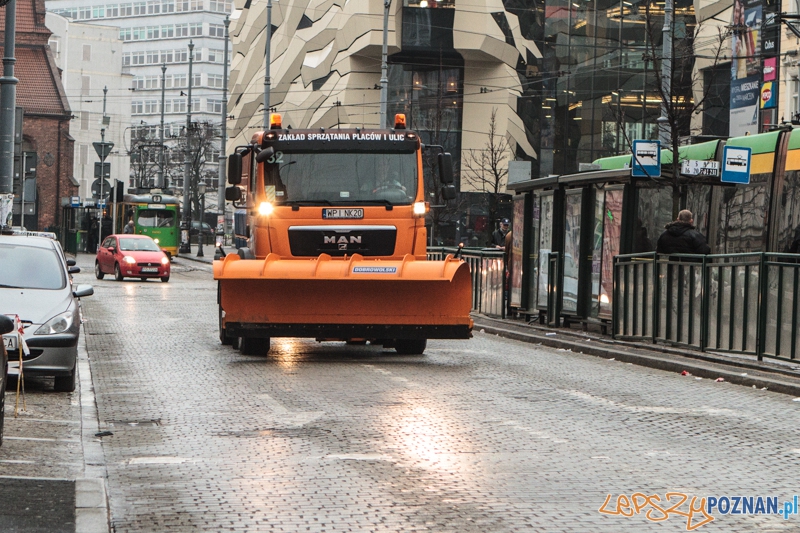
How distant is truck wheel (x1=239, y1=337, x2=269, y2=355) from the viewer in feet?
53.0

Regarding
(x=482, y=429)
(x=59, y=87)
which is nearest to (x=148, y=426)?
(x=482, y=429)

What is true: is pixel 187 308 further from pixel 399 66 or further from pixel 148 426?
pixel 399 66

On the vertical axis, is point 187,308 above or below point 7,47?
below

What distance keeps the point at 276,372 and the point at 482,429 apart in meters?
4.84

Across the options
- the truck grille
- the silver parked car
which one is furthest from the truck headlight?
the silver parked car

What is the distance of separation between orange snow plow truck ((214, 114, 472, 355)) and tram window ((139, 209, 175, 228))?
144 ft

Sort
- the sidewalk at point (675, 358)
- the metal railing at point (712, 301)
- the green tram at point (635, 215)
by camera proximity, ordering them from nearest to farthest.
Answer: the sidewalk at point (675, 358), the metal railing at point (712, 301), the green tram at point (635, 215)

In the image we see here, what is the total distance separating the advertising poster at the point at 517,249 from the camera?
928 inches

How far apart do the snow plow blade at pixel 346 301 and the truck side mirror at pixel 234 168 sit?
1.94 metres

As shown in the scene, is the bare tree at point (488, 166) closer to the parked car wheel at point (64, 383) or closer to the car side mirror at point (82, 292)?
the car side mirror at point (82, 292)

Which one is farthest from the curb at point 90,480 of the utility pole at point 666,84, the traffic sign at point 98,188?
the traffic sign at point 98,188

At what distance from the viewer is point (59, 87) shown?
279 feet

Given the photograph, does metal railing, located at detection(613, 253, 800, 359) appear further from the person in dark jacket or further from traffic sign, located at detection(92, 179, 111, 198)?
traffic sign, located at detection(92, 179, 111, 198)

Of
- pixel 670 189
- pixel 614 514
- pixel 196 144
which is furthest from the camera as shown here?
pixel 196 144
